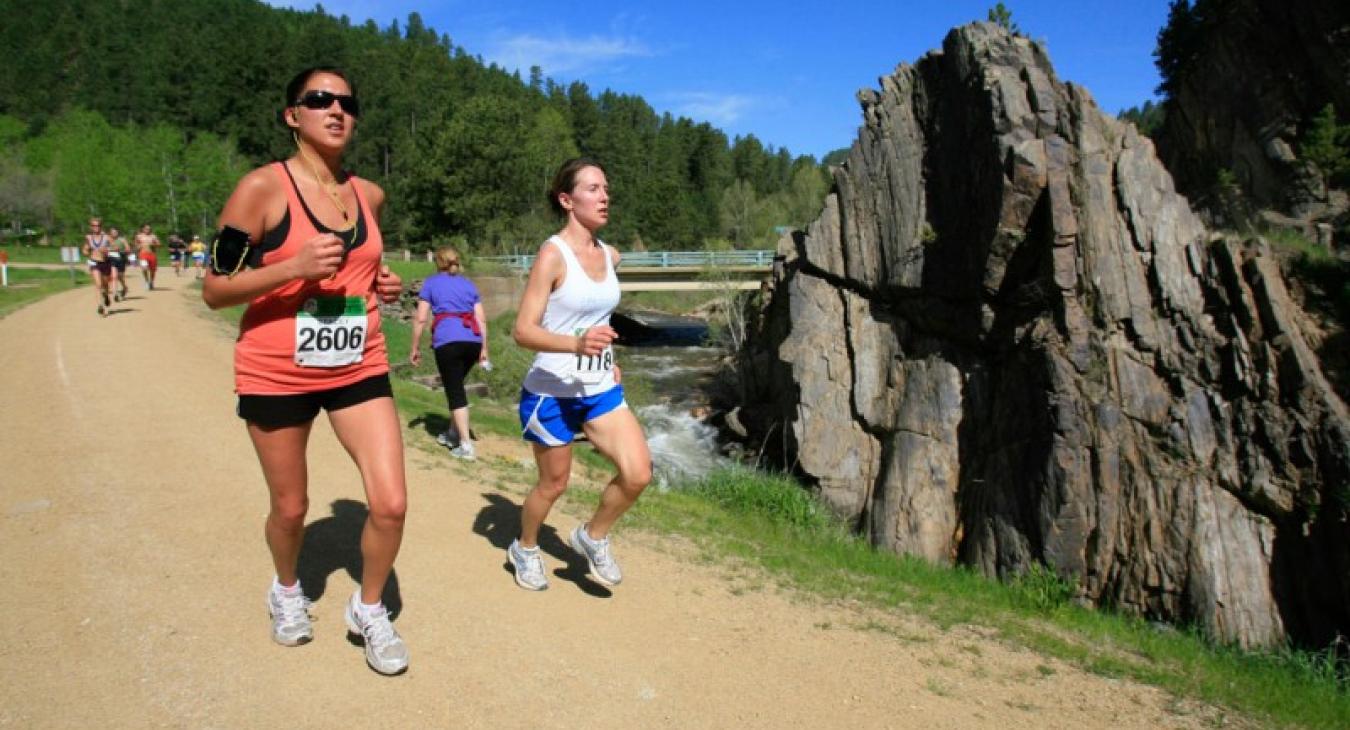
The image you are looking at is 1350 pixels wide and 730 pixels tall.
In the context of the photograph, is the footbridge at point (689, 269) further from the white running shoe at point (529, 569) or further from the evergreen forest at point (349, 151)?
the white running shoe at point (529, 569)

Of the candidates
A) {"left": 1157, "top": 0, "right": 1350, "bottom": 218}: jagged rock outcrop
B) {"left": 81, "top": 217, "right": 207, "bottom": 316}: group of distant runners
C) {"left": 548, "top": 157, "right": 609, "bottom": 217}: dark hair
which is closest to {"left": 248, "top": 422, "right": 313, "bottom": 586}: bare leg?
{"left": 548, "top": 157, "right": 609, "bottom": 217}: dark hair

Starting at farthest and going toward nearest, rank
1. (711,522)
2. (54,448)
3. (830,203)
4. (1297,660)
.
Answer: (830,203) → (1297,660) → (711,522) → (54,448)

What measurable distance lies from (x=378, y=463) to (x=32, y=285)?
29.3 meters

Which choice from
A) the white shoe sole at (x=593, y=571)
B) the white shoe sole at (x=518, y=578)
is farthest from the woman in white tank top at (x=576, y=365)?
the white shoe sole at (x=518, y=578)

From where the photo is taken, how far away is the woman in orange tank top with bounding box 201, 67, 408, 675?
11.7ft

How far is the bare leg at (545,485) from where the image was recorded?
5.09 meters

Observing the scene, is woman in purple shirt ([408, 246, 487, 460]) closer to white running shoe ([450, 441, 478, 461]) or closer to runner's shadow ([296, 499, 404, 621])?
white running shoe ([450, 441, 478, 461])

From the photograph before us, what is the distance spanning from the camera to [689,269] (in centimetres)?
4922

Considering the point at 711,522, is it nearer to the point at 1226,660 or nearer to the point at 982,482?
the point at 1226,660

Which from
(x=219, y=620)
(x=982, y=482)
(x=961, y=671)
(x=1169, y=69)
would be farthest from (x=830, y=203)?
(x=1169, y=69)

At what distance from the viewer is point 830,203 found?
19.3m

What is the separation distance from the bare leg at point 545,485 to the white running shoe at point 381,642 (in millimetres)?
1253

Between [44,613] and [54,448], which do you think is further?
[54,448]

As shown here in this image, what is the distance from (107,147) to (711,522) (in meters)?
71.3
